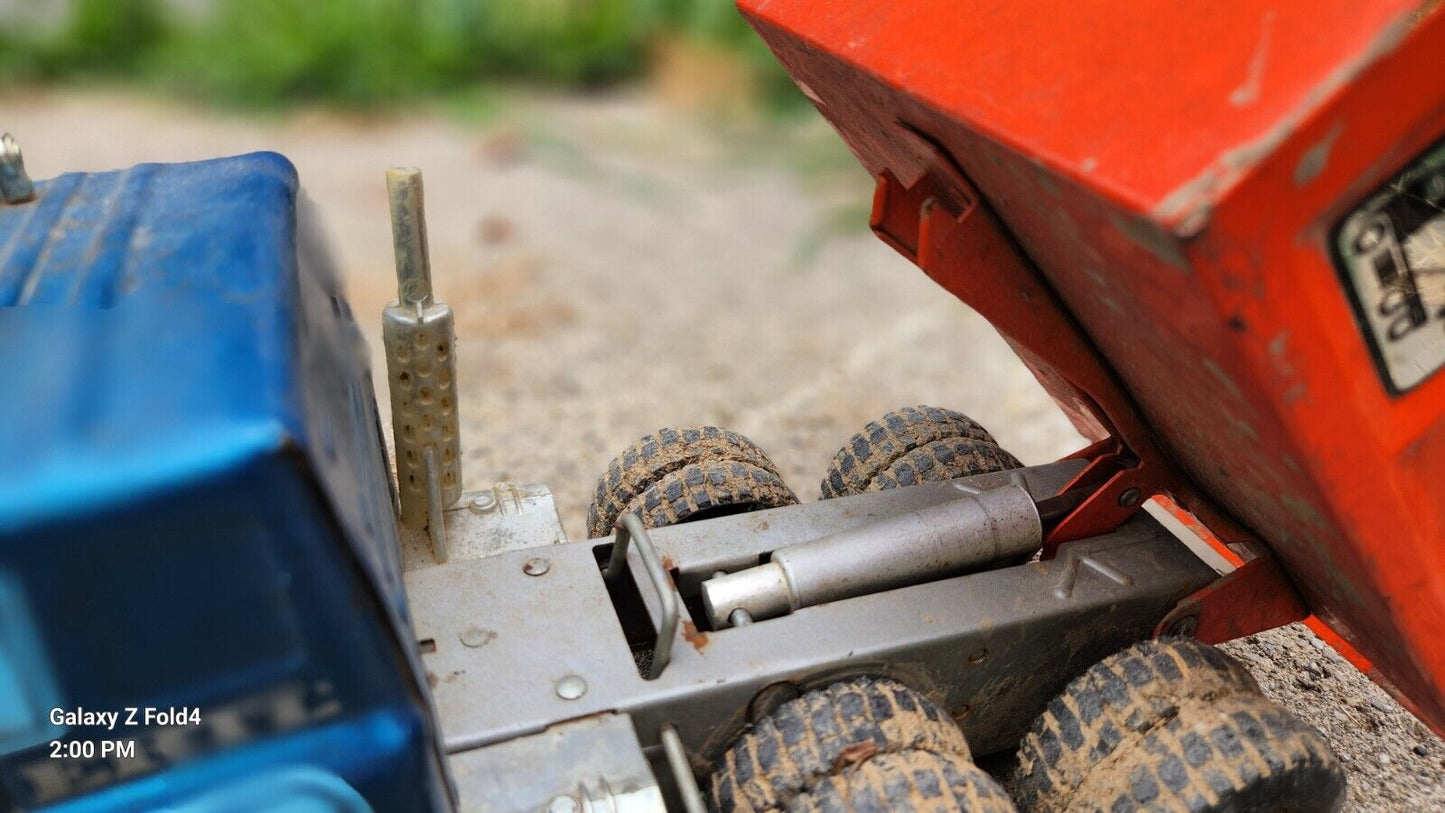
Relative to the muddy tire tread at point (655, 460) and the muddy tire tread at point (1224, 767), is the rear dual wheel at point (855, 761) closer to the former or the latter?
the muddy tire tread at point (1224, 767)

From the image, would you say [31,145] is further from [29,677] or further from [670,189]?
[29,677]

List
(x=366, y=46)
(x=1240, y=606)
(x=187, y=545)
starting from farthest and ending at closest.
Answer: (x=366, y=46) < (x=1240, y=606) < (x=187, y=545)

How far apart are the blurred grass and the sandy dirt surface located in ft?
1.03

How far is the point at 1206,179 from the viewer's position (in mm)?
1383

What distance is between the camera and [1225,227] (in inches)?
54.9

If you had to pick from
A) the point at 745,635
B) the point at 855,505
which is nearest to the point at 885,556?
the point at 855,505

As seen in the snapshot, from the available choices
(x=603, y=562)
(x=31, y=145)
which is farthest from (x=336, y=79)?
(x=603, y=562)

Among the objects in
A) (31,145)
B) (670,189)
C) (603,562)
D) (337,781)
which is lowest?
(31,145)

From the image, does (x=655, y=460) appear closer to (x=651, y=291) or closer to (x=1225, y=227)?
(x=1225, y=227)

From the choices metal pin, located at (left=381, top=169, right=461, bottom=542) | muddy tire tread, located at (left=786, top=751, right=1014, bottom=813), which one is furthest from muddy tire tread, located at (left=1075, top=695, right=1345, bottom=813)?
metal pin, located at (left=381, top=169, right=461, bottom=542)

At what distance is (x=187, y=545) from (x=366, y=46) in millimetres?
7396

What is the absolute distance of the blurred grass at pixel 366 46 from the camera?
7844 millimetres

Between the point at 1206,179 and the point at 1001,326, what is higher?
the point at 1206,179

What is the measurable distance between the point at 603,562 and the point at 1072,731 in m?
0.93
